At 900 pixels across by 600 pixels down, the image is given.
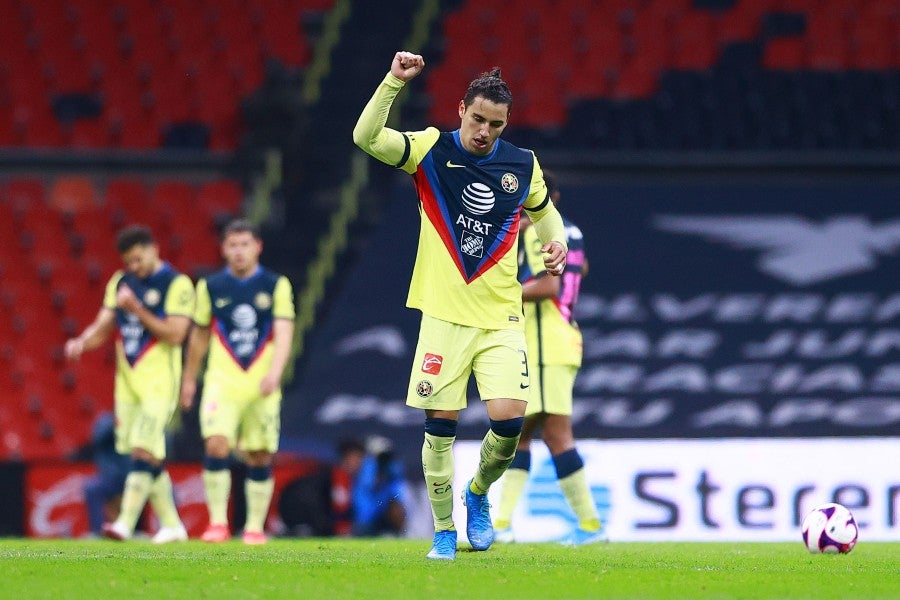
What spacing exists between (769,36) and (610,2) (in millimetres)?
1975

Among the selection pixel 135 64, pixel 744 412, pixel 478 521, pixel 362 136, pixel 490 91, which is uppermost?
pixel 135 64

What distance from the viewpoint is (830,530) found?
845cm

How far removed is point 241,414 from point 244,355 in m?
0.41

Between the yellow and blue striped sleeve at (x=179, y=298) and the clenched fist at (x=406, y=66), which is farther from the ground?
the clenched fist at (x=406, y=66)

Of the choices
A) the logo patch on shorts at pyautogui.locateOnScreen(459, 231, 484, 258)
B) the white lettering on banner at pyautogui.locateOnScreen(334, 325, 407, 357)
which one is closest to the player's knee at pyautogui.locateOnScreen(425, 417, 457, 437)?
the logo patch on shorts at pyautogui.locateOnScreen(459, 231, 484, 258)

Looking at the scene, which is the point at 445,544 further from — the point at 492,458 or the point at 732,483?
the point at 732,483

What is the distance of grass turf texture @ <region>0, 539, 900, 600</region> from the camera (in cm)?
595

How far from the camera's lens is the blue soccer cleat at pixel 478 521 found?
7551 millimetres

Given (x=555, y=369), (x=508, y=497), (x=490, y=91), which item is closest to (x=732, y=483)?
(x=508, y=497)

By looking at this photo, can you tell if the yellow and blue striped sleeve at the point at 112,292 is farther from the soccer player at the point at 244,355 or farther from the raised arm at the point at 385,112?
the raised arm at the point at 385,112

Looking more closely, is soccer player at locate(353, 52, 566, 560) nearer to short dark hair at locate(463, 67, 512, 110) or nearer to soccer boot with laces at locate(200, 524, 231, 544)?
short dark hair at locate(463, 67, 512, 110)

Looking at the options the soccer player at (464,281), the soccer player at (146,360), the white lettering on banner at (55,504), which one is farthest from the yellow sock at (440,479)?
the white lettering on banner at (55,504)

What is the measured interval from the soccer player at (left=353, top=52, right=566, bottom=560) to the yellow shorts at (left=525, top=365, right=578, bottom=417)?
176cm

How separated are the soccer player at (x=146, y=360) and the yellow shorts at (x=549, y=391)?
10.1 ft
